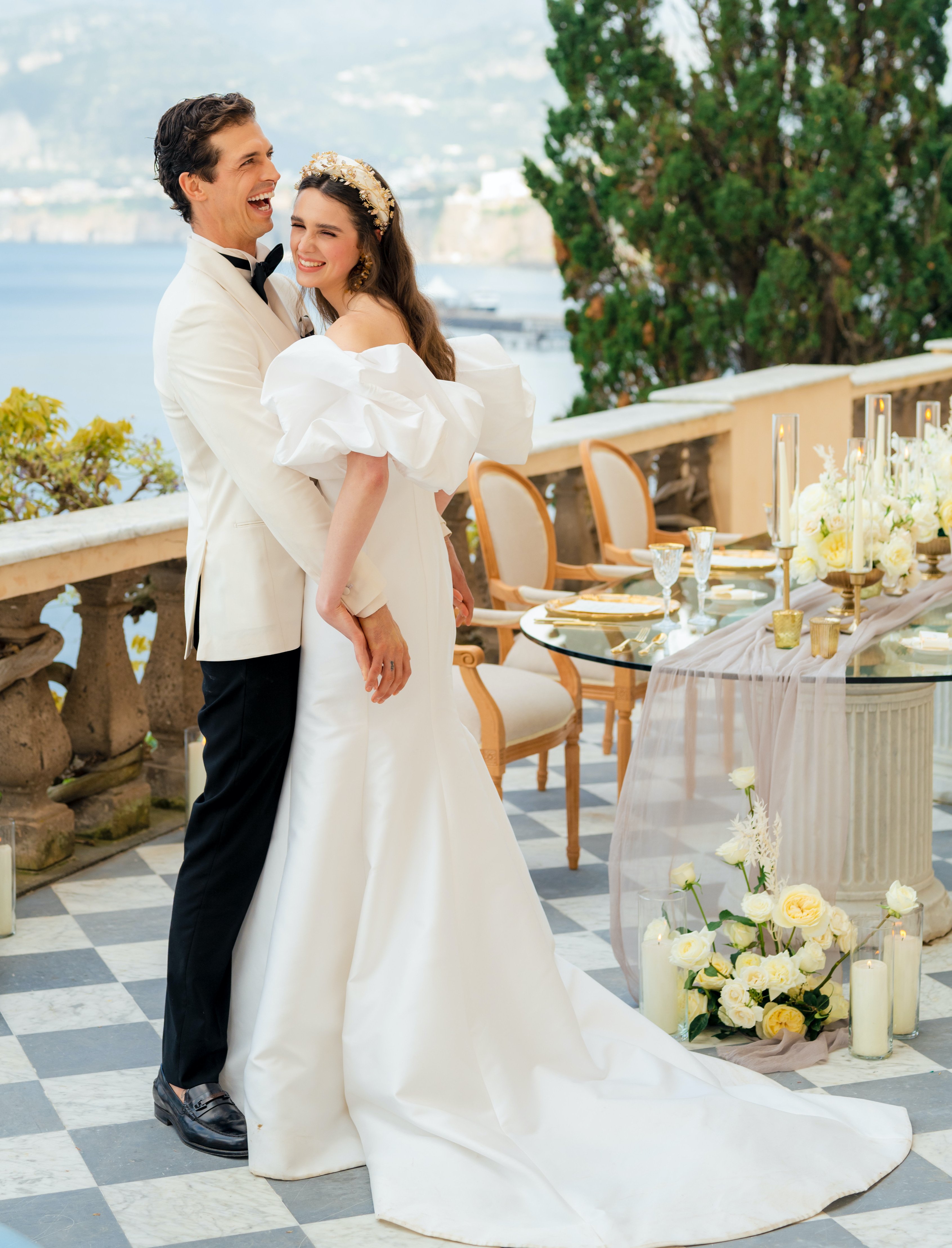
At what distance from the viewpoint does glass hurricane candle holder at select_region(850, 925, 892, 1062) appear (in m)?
2.69

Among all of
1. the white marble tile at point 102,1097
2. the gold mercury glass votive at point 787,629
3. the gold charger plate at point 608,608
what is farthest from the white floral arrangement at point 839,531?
the white marble tile at point 102,1097

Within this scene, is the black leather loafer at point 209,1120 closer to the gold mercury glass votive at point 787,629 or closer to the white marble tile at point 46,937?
the white marble tile at point 46,937

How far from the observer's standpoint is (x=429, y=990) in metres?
2.32

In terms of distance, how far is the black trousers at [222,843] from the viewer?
92.4 inches

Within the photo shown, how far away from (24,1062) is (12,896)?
62 cm

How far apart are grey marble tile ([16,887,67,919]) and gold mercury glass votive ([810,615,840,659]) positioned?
1.83m

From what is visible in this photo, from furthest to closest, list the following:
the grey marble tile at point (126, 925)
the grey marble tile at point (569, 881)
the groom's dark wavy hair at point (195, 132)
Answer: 1. the grey marble tile at point (569, 881)
2. the grey marble tile at point (126, 925)
3. the groom's dark wavy hair at point (195, 132)

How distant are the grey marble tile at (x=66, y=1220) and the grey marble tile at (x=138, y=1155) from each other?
2.4 inches

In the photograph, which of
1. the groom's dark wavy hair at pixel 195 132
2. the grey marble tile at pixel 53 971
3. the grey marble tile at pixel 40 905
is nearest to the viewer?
the groom's dark wavy hair at pixel 195 132

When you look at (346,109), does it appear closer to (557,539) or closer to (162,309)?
(557,539)

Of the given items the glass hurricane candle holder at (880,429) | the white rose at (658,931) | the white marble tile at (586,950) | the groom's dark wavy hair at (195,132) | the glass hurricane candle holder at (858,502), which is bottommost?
the white marble tile at (586,950)

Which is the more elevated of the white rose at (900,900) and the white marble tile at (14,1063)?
the white rose at (900,900)

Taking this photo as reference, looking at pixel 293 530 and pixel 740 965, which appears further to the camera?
pixel 740 965

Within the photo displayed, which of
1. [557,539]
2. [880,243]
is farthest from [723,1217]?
[880,243]
